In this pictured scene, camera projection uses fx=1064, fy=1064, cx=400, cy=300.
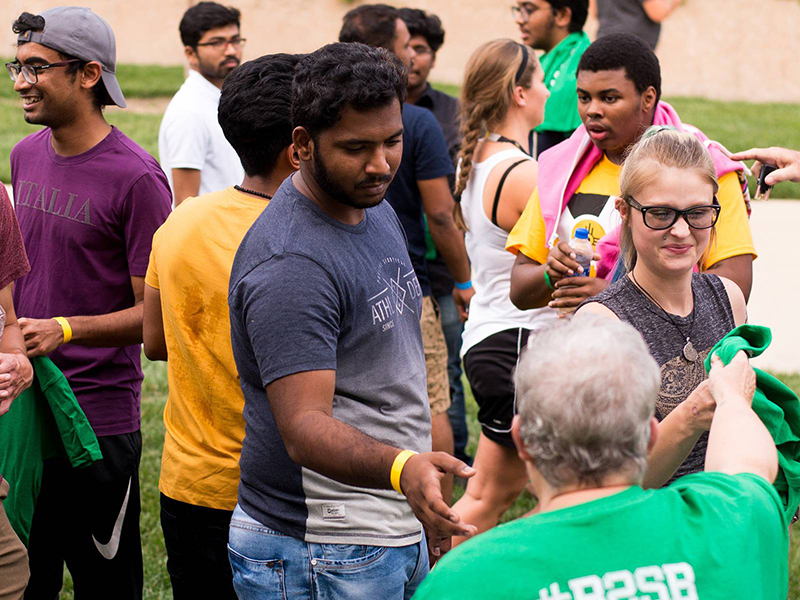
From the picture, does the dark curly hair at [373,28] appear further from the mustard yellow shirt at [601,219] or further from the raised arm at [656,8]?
the raised arm at [656,8]

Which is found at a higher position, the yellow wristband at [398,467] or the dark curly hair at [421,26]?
the dark curly hair at [421,26]

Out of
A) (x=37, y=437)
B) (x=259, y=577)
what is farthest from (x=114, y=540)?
(x=259, y=577)

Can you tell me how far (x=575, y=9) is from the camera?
6.40 m

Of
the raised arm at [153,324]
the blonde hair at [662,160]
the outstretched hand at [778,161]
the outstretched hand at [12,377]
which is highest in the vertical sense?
the blonde hair at [662,160]

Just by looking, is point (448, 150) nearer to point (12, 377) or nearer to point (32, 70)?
point (32, 70)

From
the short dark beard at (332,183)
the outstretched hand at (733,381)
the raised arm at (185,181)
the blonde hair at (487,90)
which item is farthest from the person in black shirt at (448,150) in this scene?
the outstretched hand at (733,381)

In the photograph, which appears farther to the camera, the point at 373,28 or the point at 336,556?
the point at 373,28

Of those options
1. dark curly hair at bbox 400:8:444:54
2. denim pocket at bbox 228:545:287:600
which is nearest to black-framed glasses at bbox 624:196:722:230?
denim pocket at bbox 228:545:287:600

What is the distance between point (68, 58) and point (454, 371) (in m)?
3.07

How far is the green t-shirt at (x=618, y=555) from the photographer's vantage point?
179 centimetres

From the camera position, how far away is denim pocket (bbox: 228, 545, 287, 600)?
8.86 ft

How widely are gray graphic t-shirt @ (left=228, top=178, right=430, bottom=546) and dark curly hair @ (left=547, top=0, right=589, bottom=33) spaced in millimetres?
3962

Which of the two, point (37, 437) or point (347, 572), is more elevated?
point (347, 572)

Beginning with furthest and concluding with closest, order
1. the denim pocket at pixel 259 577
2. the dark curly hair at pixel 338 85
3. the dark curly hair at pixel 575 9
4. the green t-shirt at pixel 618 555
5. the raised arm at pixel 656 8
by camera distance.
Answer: the raised arm at pixel 656 8
the dark curly hair at pixel 575 9
the denim pocket at pixel 259 577
the dark curly hair at pixel 338 85
the green t-shirt at pixel 618 555
